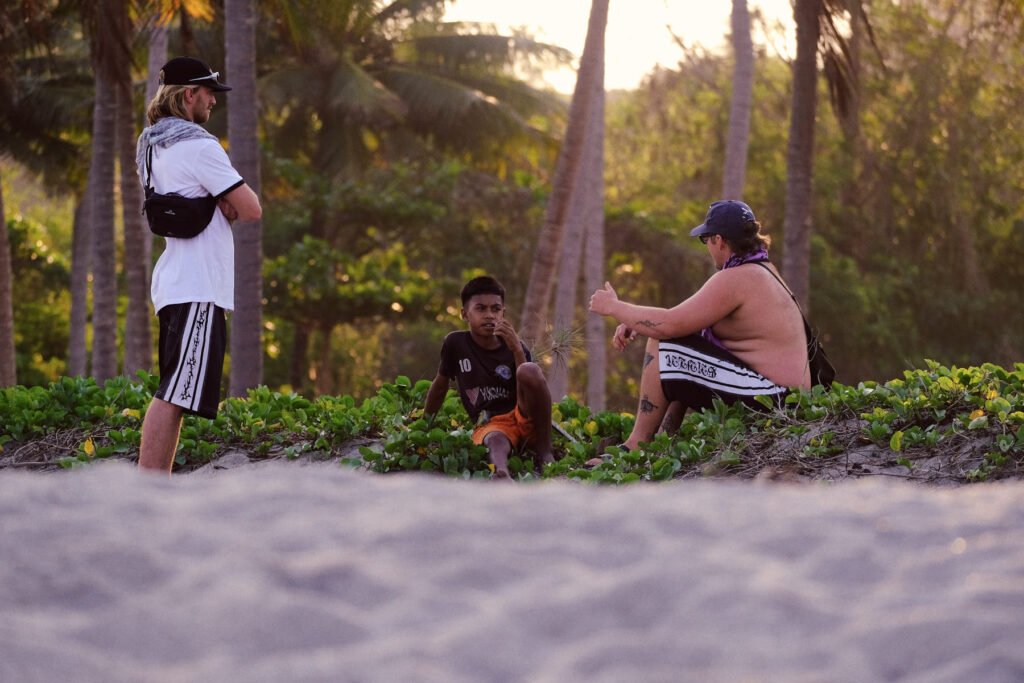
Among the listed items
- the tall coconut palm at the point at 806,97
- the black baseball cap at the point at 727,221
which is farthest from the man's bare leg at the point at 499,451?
the tall coconut palm at the point at 806,97

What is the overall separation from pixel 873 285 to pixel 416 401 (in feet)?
73.4

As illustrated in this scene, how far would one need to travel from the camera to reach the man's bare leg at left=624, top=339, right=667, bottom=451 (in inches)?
252

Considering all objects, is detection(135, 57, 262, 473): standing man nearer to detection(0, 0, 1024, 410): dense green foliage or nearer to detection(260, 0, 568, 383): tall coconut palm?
detection(0, 0, 1024, 410): dense green foliage

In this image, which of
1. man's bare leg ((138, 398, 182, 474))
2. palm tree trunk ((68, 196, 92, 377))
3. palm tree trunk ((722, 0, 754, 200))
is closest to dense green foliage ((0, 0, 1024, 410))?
palm tree trunk ((68, 196, 92, 377))

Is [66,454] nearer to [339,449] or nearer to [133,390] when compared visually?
[133,390]

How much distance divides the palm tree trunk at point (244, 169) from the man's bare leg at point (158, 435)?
573 cm

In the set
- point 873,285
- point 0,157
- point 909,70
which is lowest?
point 873,285

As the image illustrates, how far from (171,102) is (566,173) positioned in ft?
20.6

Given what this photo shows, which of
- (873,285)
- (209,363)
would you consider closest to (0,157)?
(873,285)

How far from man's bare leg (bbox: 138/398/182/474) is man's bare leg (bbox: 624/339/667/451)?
2.17m

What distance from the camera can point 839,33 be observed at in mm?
11234

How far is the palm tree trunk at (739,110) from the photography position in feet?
44.6

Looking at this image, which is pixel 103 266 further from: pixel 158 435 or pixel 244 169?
pixel 158 435

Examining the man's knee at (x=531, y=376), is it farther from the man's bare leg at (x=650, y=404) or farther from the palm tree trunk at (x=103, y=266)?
the palm tree trunk at (x=103, y=266)
